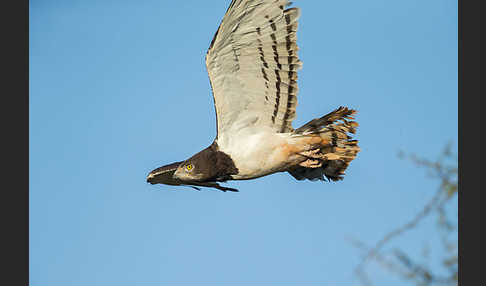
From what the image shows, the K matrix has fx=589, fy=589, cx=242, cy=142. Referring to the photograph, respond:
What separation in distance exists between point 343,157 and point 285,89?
1006mm

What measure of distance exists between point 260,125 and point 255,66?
28.5 inches

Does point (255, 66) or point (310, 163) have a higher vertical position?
point (255, 66)

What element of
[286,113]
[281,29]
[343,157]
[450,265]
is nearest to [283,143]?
[286,113]

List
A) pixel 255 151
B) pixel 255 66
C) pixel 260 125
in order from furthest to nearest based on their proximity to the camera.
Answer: pixel 260 125
pixel 255 151
pixel 255 66

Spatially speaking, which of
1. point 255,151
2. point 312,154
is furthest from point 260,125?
point 312,154

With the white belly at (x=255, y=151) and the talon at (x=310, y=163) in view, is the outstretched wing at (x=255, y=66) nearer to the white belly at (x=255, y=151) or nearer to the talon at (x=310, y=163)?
the white belly at (x=255, y=151)

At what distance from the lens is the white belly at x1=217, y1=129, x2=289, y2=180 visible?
6.07 m

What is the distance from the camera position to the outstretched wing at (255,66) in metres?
5.34

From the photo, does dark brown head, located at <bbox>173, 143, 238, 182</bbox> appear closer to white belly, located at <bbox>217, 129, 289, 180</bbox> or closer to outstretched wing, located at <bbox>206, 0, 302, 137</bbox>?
white belly, located at <bbox>217, 129, 289, 180</bbox>

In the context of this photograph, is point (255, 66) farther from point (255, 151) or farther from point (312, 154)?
point (312, 154)

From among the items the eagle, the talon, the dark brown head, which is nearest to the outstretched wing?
the eagle

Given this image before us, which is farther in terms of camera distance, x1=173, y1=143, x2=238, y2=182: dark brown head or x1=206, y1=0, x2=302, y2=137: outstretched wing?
x1=173, y1=143, x2=238, y2=182: dark brown head

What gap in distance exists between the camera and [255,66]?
5754mm

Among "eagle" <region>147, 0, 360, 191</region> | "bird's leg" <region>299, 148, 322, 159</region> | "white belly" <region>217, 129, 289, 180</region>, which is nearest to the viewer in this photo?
"eagle" <region>147, 0, 360, 191</region>
